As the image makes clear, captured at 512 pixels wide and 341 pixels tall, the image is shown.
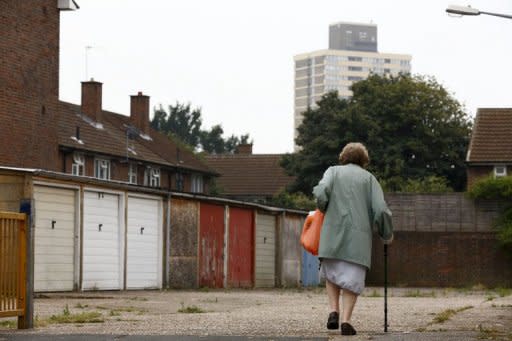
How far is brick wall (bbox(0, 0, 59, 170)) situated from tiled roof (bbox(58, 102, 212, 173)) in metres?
18.7

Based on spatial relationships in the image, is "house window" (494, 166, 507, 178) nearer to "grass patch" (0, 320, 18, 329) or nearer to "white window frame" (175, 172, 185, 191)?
"white window frame" (175, 172, 185, 191)

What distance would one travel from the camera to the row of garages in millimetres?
29688

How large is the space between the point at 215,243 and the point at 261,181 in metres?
65.2

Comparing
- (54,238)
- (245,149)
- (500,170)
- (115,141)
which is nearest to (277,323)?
(54,238)

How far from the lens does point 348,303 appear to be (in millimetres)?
12719

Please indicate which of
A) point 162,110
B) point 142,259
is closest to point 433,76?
point 142,259

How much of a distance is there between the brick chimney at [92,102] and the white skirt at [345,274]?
60179 mm

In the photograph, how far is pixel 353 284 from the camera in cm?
1273

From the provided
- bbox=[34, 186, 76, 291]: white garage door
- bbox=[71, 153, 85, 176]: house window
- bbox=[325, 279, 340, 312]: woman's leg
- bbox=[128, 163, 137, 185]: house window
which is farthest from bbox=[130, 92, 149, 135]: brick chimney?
bbox=[325, 279, 340, 312]: woman's leg

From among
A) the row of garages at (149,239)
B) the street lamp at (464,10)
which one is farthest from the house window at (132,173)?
the street lamp at (464,10)

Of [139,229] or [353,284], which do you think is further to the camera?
[139,229]

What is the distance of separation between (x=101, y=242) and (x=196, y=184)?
5563 centimetres

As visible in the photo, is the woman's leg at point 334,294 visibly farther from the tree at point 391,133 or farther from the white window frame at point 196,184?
the white window frame at point 196,184

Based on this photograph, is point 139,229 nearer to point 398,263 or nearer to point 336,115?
point 398,263
